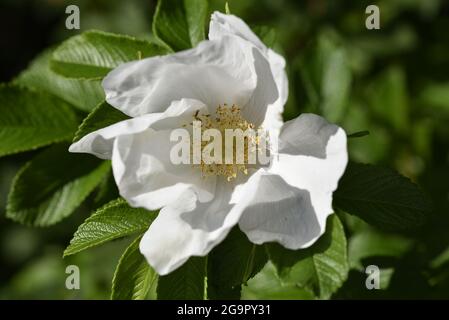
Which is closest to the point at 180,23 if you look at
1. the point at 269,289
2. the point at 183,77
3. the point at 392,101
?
the point at 183,77

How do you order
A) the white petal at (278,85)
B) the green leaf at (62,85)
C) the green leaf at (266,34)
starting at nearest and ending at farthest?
the white petal at (278,85) < the green leaf at (266,34) < the green leaf at (62,85)

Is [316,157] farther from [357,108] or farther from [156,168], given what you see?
[357,108]

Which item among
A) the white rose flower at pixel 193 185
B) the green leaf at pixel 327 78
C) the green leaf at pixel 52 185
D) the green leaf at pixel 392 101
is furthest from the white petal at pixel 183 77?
the green leaf at pixel 392 101

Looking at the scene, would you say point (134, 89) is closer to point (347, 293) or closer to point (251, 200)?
point (251, 200)

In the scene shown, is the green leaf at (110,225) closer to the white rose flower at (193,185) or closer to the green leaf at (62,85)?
the white rose flower at (193,185)

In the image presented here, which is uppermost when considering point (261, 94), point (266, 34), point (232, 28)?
point (232, 28)

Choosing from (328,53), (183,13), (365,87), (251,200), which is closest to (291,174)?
(251,200)
